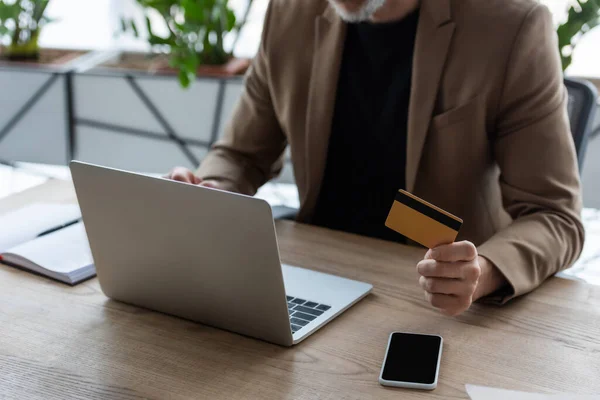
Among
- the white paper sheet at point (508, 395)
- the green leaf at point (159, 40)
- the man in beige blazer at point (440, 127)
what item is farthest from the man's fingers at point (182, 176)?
the green leaf at point (159, 40)

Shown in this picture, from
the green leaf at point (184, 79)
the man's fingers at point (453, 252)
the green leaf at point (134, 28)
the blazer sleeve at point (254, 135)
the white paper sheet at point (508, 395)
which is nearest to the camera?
the white paper sheet at point (508, 395)

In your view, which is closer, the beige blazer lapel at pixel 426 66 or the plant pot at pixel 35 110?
the beige blazer lapel at pixel 426 66

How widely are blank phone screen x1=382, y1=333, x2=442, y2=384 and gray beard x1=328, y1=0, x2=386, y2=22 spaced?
29.7 inches

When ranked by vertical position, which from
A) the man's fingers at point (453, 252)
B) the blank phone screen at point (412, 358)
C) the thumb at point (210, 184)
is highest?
the man's fingers at point (453, 252)

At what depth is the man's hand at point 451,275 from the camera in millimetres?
1136

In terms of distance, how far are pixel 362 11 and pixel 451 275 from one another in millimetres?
693

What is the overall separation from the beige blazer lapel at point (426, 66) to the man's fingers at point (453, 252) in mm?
490

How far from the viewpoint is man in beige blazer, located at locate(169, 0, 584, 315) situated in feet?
4.49

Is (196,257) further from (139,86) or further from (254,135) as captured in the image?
(139,86)

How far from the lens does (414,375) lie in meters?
1.03

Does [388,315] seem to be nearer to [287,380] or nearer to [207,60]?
[287,380]

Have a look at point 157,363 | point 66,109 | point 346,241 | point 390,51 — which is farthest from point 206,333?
point 66,109

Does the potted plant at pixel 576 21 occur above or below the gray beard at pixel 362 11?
below

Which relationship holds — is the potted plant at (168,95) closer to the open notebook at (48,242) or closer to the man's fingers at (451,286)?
the open notebook at (48,242)
